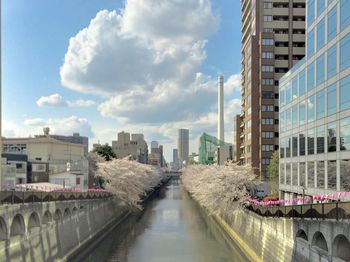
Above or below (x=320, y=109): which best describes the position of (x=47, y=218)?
below

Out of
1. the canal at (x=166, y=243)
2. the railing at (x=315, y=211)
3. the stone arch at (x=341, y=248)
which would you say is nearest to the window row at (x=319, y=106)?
the railing at (x=315, y=211)

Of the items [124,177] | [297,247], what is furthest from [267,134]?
[297,247]

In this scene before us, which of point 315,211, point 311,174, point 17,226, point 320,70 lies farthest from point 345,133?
point 17,226

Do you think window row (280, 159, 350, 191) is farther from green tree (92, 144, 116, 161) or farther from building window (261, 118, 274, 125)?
green tree (92, 144, 116, 161)

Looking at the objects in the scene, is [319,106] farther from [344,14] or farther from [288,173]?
[288,173]

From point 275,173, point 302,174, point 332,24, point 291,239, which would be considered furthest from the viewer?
point 275,173

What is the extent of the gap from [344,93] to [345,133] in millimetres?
3128

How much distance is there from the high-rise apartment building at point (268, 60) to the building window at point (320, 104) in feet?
145

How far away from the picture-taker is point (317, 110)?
42906mm

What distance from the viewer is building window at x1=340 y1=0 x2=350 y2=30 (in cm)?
3520

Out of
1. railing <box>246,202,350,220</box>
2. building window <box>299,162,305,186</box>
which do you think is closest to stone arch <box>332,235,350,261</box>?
railing <box>246,202,350,220</box>

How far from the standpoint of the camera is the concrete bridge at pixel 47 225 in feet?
88.8

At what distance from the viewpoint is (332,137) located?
3916 cm

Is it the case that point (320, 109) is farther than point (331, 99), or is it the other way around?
point (320, 109)
